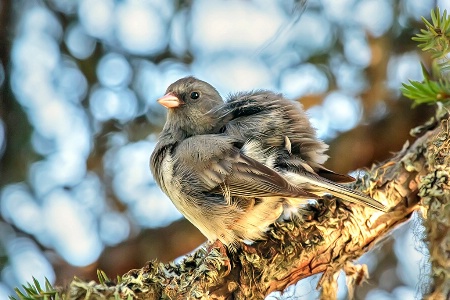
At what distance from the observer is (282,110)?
2.91 meters

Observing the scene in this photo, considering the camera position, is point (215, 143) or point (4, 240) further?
point (4, 240)

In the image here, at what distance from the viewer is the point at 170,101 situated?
3305mm

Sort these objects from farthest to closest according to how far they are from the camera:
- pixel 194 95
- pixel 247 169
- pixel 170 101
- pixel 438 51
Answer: pixel 194 95 < pixel 170 101 < pixel 247 169 < pixel 438 51

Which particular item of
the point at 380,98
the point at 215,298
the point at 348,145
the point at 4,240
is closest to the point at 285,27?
the point at 215,298

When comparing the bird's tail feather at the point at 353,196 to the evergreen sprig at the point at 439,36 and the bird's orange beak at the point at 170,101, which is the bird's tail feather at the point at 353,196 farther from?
the bird's orange beak at the point at 170,101

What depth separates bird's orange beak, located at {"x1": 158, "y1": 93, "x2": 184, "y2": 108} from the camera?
329cm

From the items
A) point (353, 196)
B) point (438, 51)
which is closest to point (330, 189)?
point (353, 196)

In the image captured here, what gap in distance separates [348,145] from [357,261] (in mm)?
1098

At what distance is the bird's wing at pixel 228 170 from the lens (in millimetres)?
2537

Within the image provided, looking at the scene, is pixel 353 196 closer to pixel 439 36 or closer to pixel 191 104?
pixel 439 36

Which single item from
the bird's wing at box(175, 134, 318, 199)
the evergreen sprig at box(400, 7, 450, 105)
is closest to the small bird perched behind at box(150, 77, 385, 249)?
the bird's wing at box(175, 134, 318, 199)

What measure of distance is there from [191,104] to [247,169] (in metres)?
0.82

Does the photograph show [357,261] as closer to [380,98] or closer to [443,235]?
[443,235]

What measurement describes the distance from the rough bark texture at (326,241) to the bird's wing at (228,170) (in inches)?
6.4
